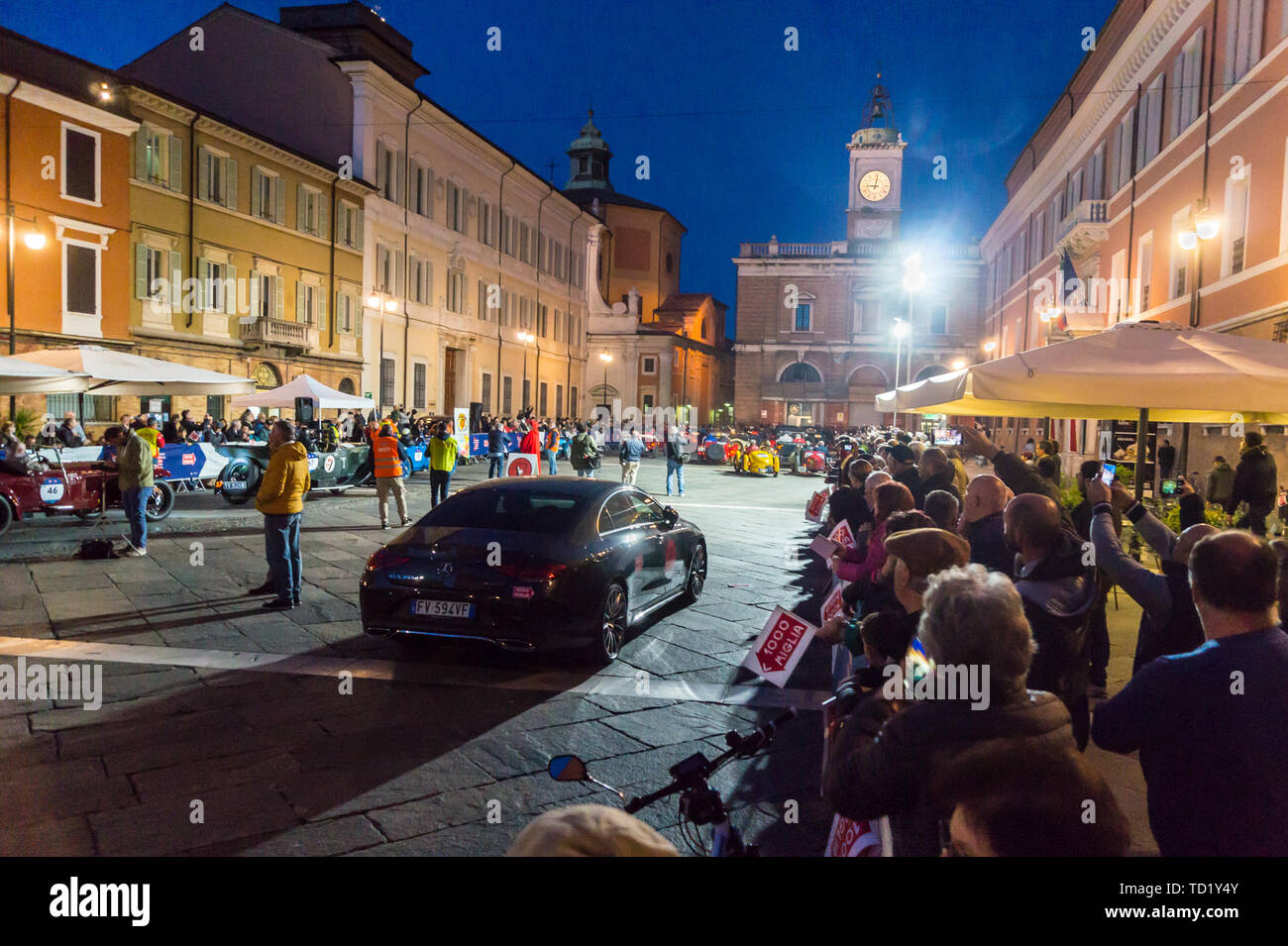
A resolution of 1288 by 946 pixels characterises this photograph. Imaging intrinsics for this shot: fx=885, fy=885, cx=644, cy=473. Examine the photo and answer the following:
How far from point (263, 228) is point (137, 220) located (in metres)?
4.46

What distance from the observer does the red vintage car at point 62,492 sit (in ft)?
36.9

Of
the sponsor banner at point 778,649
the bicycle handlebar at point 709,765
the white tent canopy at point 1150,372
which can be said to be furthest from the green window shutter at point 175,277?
the bicycle handlebar at point 709,765

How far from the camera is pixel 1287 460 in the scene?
1341cm

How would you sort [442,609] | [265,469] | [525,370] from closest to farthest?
[442,609] → [265,469] → [525,370]

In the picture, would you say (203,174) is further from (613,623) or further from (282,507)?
(613,623)

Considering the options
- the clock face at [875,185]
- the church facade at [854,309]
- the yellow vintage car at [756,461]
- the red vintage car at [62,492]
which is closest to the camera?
the red vintage car at [62,492]

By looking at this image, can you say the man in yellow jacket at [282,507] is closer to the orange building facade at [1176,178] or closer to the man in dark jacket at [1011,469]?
the man in dark jacket at [1011,469]

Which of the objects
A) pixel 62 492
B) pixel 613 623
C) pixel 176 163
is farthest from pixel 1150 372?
pixel 176 163

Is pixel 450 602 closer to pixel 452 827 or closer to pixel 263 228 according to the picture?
pixel 452 827

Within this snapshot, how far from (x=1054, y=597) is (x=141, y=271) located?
84.4ft

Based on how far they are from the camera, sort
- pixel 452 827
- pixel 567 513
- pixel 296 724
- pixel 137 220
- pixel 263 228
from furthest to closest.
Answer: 1. pixel 263 228
2. pixel 137 220
3. pixel 567 513
4. pixel 296 724
5. pixel 452 827

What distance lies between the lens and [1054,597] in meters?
3.37

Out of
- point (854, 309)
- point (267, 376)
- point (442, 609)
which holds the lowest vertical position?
point (442, 609)

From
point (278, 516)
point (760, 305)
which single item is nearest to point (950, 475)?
point (278, 516)
